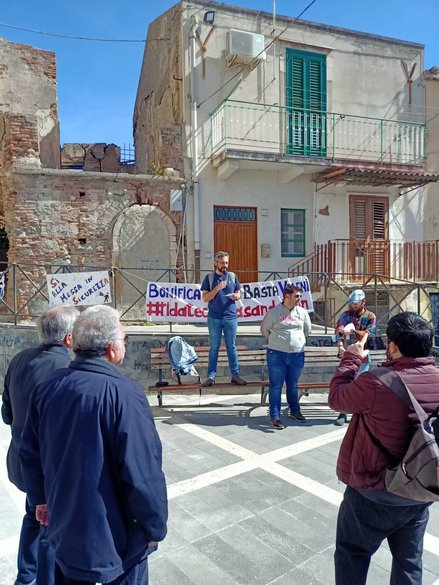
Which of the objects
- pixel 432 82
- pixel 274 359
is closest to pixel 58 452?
pixel 274 359

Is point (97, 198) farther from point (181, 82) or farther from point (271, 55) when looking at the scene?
point (271, 55)

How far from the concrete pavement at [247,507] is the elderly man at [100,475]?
45.3 inches

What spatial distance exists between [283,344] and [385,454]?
3.37 meters

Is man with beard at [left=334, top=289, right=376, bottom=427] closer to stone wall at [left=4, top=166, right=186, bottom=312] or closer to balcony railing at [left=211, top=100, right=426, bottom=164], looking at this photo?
stone wall at [left=4, top=166, right=186, bottom=312]

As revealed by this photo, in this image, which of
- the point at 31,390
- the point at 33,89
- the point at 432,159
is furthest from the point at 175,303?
the point at 432,159

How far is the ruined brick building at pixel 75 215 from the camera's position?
35.2ft

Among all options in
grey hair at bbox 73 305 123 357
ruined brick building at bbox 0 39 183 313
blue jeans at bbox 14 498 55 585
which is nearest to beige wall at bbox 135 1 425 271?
ruined brick building at bbox 0 39 183 313

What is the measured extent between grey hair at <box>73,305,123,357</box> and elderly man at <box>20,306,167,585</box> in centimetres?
8

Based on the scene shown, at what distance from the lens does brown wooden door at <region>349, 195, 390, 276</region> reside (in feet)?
42.4

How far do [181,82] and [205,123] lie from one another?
3.97ft

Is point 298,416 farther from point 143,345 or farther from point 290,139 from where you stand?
point 290,139

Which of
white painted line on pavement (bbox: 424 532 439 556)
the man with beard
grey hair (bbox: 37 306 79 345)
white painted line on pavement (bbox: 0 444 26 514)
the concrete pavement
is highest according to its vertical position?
grey hair (bbox: 37 306 79 345)

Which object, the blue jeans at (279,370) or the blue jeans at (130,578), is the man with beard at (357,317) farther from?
the blue jeans at (130,578)

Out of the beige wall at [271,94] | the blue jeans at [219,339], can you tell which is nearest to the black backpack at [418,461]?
the blue jeans at [219,339]
